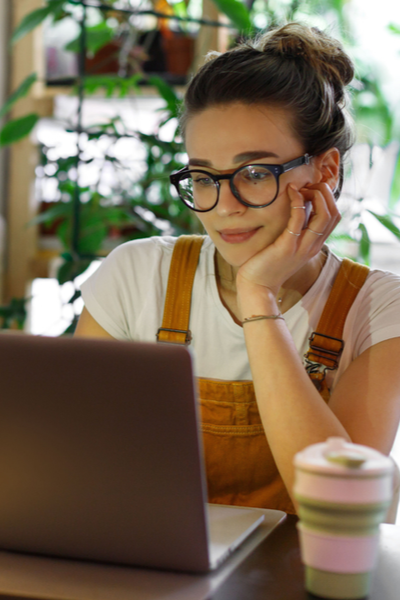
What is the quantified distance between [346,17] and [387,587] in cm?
184

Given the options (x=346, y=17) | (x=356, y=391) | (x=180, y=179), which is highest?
(x=346, y=17)

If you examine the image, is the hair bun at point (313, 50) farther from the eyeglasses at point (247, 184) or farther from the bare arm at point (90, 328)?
the bare arm at point (90, 328)

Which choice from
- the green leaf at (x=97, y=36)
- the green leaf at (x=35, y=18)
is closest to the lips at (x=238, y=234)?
the green leaf at (x=35, y=18)

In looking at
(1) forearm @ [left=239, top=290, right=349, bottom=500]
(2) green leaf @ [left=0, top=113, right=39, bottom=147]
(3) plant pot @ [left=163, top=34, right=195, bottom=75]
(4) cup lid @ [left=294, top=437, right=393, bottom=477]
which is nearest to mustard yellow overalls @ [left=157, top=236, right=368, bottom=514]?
(1) forearm @ [left=239, top=290, right=349, bottom=500]

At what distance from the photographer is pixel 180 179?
1.21 m

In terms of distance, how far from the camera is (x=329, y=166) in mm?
1226

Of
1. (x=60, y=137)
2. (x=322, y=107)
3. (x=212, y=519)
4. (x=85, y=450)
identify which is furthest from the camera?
(x=60, y=137)

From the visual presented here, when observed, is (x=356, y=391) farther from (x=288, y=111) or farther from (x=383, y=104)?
(x=383, y=104)

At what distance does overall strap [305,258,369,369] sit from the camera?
116cm

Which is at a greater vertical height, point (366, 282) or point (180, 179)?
point (180, 179)

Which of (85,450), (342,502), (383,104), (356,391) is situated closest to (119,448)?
(85,450)

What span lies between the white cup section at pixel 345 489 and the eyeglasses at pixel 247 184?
0.68m

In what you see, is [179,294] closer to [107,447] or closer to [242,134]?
[242,134]

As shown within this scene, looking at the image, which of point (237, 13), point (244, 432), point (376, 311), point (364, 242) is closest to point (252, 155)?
point (376, 311)
